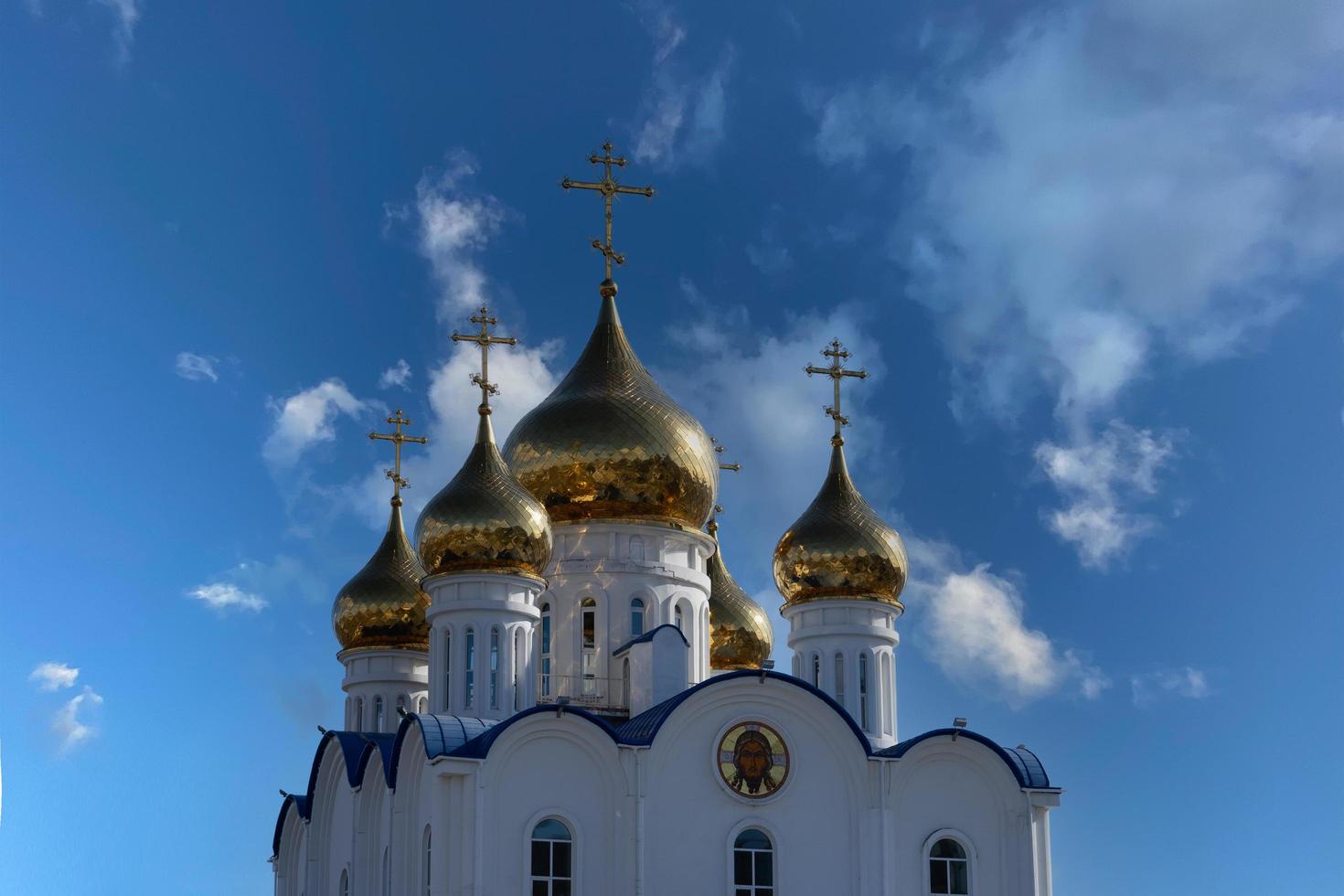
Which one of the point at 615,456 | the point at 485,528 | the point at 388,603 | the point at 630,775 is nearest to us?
the point at 630,775

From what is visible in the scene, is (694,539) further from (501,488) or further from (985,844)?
(985,844)

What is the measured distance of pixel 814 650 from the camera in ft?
89.3

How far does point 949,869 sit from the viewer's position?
22.5m

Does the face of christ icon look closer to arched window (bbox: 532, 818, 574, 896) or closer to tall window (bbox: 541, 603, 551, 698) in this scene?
arched window (bbox: 532, 818, 574, 896)

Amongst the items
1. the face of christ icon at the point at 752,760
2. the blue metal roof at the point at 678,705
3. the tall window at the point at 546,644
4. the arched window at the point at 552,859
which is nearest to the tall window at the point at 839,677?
the tall window at the point at 546,644

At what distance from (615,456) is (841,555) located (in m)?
4.05

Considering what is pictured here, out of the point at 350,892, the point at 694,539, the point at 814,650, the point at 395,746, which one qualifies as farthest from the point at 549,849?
the point at 814,650

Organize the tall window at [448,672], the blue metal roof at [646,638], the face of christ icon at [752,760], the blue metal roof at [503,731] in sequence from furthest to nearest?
1. the tall window at [448,672]
2. the blue metal roof at [646,638]
3. the face of christ icon at [752,760]
4. the blue metal roof at [503,731]

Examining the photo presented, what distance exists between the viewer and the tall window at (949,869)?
22453mm

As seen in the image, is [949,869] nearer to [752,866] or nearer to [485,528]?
[752,866]

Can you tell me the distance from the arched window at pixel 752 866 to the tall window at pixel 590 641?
11.1 ft

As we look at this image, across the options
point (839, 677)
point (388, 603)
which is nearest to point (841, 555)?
point (839, 677)

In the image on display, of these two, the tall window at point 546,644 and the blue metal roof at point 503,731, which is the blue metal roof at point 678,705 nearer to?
the blue metal roof at point 503,731

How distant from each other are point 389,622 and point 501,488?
19.8 feet
